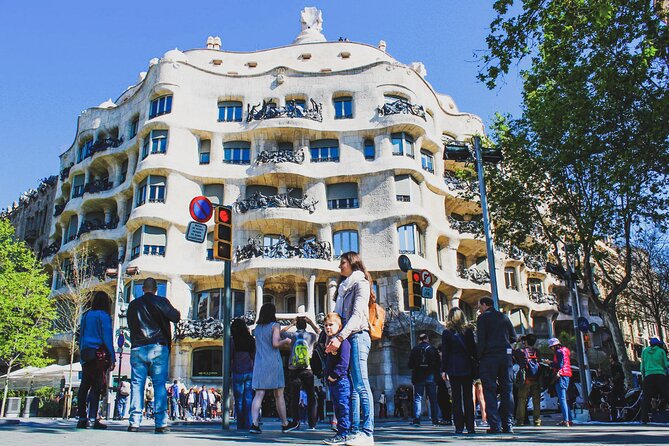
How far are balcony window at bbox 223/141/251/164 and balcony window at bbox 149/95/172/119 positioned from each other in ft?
13.1

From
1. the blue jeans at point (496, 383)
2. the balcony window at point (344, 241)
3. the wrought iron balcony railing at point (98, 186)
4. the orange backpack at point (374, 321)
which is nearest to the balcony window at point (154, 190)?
the wrought iron balcony railing at point (98, 186)

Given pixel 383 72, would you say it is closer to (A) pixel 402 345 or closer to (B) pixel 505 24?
(A) pixel 402 345

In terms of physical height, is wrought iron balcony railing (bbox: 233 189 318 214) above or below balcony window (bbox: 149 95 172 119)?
below

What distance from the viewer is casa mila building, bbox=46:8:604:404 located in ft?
108

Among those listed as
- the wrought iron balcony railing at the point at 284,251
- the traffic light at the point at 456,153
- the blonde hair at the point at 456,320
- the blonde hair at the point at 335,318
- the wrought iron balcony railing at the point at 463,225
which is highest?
the wrought iron balcony railing at the point at 463,225

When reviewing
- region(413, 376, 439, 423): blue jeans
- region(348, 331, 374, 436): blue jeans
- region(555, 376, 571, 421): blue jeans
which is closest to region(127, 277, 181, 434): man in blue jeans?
region(348, 331, 374, 436): blue jeans

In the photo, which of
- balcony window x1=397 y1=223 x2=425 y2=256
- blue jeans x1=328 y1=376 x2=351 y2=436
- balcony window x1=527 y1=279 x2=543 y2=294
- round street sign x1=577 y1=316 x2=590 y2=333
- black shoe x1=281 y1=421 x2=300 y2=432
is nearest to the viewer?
blue jeans x1=328 y1=376 x2=351 y2=436

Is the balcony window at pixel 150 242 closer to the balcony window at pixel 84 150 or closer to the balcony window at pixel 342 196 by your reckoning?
the balcony window at pixel 342 196

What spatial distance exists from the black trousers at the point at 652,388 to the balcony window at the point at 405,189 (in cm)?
2229

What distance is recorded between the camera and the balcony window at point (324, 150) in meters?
36.5

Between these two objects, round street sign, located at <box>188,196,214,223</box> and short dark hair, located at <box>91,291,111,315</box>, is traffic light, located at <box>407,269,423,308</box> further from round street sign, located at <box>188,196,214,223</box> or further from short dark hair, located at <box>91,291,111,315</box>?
short dark hair, located at <box>91,291,111,315</box>

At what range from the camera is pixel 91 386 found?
28.7 ft

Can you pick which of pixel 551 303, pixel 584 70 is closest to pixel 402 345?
pixel 551 303

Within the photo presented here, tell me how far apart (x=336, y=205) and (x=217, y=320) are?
9.07m
